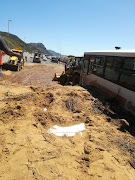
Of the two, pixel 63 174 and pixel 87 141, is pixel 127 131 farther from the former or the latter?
pixel 63 174

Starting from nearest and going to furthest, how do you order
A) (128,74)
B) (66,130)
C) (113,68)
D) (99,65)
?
(66,130) < (128,74) < (113,68) < (99,65)

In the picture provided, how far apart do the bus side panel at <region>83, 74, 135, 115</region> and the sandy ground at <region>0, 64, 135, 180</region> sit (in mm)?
375

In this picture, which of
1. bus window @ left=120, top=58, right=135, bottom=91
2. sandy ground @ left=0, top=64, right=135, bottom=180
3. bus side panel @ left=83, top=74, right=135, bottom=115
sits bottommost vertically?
sandy ground @ left=0, top=64, right=135, bottom=180

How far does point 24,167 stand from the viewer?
276 cm

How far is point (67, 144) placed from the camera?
371 cm

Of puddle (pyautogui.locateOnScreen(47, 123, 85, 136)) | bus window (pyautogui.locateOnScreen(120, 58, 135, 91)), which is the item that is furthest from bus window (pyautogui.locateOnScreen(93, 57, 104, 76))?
puddle (pyautogui.locateOnScreen(47, 123, 85, 136))

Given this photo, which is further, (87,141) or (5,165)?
(87,141)

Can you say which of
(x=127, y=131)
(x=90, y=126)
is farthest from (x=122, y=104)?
(x=90, y=126)

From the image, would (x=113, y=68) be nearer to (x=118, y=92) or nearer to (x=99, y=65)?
(x=118, y=92)

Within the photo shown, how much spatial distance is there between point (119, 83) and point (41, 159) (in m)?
4.88

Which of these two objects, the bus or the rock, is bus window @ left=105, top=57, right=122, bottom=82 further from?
the rock

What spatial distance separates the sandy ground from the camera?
9.16ft

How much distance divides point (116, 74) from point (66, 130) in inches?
153

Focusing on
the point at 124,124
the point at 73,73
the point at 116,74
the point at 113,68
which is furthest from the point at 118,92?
the point at 73,73
